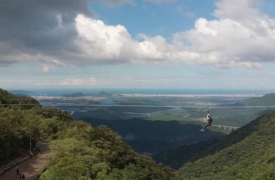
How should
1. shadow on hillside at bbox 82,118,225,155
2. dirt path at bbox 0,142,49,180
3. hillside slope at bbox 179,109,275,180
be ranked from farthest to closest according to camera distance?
shadow on hillside at bbox 82,118,225,155, hillside slope at bbox 179,109,275,180, dirt path at bbox 0,142,49,180

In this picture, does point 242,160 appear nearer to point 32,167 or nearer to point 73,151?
point 73,151

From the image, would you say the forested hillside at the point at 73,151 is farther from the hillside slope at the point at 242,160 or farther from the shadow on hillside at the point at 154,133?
the shadow on hillside at the point at 154,133

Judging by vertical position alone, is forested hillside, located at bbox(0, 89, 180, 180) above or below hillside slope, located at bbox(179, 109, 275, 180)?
above

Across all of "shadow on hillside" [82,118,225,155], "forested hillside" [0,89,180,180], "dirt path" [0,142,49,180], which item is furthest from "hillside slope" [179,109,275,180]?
"shadow on hillside" [82,118,225,155]

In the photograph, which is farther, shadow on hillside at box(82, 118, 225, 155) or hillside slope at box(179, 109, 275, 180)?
shadow on hillside at box(82, 118, 225, 155)

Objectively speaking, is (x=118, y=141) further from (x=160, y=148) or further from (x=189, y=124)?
(x=189, y=124)

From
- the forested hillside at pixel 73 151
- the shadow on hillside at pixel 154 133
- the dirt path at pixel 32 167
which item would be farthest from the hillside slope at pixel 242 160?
the shadow on hillside at pixel 154 133

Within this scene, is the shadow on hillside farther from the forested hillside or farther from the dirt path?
the dirt path

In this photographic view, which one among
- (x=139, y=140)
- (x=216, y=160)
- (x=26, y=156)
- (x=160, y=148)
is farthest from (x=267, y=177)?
(x=139, y=140)
